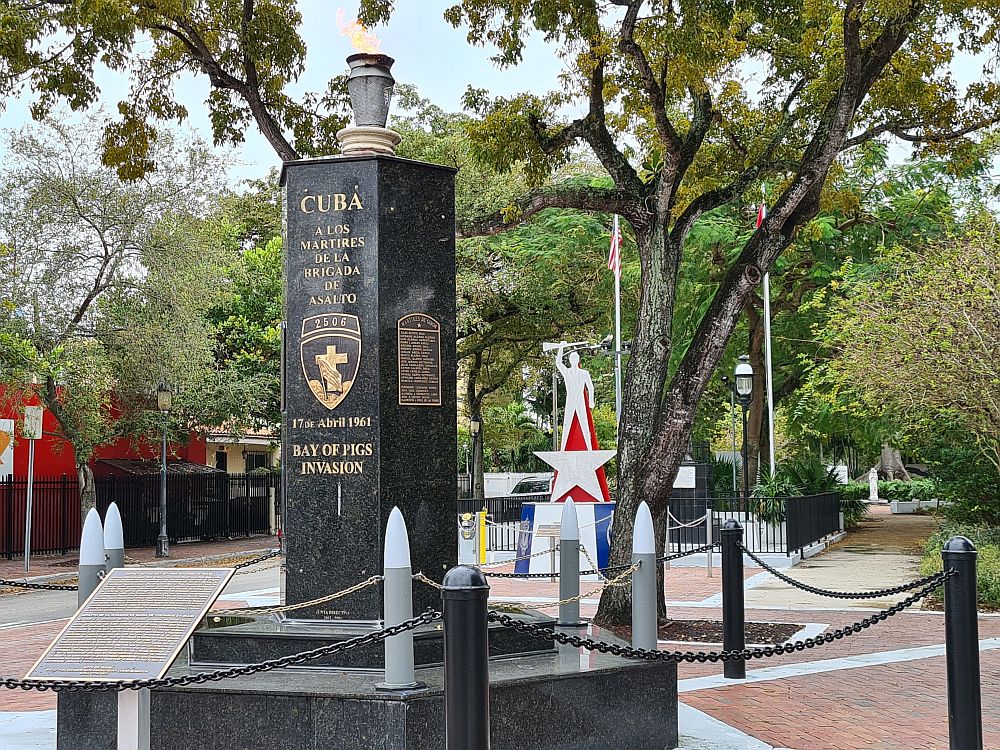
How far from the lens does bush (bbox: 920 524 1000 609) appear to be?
14898 mm

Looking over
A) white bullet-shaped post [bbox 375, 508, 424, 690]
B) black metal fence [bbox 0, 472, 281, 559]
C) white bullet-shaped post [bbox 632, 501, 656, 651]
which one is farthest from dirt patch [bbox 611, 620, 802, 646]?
black metal fence [bbox 0, 472, 281, 559]

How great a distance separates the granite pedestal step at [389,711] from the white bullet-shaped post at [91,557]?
0.72m

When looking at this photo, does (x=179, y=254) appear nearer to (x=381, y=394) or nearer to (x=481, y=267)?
(x=481, y=267)

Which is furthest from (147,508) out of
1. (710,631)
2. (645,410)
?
(710,631)

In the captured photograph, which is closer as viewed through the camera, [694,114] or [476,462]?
[694,114]

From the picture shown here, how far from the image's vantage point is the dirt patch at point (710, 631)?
39.3 ft

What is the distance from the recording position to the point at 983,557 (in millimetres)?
16594

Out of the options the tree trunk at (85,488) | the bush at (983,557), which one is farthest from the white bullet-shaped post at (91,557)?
the tree trunk at (85,488)

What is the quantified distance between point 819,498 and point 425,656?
1966 cm

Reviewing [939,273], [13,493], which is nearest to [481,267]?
[13,493]

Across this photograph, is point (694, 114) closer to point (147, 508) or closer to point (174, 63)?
point (174, 63)

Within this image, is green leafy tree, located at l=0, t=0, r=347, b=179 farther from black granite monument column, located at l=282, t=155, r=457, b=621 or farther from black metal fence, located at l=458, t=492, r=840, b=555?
black metal fence, located at l=458, t=492, r=840, b=555

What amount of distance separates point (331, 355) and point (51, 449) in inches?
954

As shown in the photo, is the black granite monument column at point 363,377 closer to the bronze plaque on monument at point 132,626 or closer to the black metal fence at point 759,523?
the bronze plaque on monument at point 132,626
